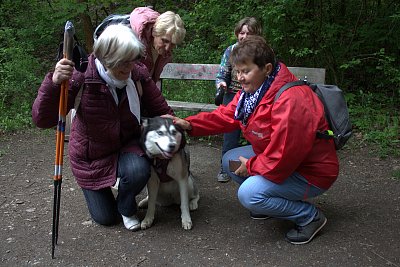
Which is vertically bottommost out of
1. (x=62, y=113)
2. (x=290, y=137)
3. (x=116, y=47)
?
(x=62, y=113)

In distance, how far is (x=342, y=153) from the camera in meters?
5.41

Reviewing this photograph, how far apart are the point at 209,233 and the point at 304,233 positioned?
2.41 feet

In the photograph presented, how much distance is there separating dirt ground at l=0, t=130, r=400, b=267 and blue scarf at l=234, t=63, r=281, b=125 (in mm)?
923

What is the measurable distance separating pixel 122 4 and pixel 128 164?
5975mm

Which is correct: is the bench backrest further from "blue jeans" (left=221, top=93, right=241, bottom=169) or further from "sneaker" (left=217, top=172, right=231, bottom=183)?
"sneaker" (left=217, top=172, right=231, bottom=183)

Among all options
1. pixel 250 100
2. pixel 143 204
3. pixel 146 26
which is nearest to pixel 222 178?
pixel 143 204

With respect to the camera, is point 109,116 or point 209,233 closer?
point 109,116

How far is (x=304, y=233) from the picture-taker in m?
3.14

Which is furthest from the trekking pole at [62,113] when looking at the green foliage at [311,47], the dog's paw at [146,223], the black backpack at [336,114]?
→ the green foliage at [311,47]

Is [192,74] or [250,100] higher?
[250,100]

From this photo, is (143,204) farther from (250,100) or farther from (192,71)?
(192,71)

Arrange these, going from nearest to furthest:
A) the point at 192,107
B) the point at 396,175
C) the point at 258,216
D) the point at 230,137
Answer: the point at 258,216
the point at 396,175
the point at 230,137
the point at 192,107

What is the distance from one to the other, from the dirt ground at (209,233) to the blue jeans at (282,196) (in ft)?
0.78

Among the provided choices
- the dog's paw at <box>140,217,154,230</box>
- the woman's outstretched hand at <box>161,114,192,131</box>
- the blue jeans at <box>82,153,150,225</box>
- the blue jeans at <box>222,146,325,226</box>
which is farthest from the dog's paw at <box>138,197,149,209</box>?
the blue jeans at <box>222,146,325,226</box>
